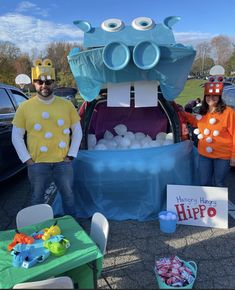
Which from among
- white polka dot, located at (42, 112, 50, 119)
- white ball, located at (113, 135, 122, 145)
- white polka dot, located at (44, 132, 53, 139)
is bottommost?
white ball, located at (113, 135, 122, 145)

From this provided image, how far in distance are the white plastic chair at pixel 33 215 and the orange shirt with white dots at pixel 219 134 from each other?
2102 mm

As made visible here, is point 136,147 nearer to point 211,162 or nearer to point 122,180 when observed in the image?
point 122,180

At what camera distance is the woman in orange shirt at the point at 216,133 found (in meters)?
3.93

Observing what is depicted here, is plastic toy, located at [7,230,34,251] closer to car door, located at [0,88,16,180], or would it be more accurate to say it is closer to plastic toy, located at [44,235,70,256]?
plastic toy, located at [44,235,70,256]

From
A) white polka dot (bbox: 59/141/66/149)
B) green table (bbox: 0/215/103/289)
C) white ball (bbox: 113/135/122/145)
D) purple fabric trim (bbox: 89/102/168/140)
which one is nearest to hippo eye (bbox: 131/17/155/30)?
purple fabric trim (bbox: 89/102/168/140)

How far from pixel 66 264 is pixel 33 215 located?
918 millimetres

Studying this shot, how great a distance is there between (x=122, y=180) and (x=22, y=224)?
143 centimetres

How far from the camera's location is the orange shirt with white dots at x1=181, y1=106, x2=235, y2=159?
3937 millimetres

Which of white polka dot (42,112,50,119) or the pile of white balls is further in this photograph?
the pile of white balls

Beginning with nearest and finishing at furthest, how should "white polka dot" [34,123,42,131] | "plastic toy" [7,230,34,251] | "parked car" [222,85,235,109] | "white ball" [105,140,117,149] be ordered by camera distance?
"plastic toy" [7,230,34,251], "white polka dot" [34,123,42,131], "white ball" [105,140,117,149], "parked car" [222,85,235,109]

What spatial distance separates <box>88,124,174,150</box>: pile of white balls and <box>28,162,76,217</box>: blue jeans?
2.64ft

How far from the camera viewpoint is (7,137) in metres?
5.05

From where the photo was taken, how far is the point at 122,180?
13.4 ft

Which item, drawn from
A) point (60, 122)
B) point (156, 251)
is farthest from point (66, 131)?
point (156, 251)
